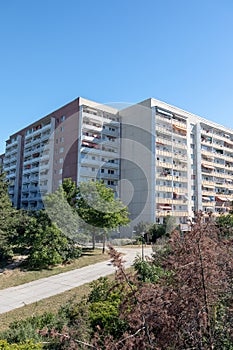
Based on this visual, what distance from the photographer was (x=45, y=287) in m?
11.5

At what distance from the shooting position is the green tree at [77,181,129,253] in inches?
728

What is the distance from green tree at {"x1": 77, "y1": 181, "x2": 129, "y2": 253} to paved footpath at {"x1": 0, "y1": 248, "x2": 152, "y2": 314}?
4.31 m

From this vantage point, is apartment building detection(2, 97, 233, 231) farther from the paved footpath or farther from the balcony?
the paved footpath

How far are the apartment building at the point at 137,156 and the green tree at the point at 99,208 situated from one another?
58.0 ft

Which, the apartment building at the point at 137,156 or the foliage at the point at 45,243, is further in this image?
the apartment building at the point at 137,156

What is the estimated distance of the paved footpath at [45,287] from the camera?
32.3ft

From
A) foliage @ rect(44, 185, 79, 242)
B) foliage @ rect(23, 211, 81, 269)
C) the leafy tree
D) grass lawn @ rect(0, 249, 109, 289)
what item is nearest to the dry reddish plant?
grass lawn @ rect(0, 249, 109, 289)

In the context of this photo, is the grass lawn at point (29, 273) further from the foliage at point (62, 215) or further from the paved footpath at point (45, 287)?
the foliage at point (62, 215)

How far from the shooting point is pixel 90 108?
40719 millimetres

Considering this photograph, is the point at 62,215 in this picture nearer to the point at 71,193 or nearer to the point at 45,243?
the point at 45,243

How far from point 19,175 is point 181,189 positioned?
110 ft

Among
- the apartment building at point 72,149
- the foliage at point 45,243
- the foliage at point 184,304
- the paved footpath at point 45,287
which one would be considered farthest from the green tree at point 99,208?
the apartment building at point 72,149

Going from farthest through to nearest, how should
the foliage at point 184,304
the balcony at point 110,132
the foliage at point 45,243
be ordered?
the balcony at point 110,132 → the foliage at point 45,243 → the foliage at point 184,304

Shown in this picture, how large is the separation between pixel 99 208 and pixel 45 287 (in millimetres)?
7621
